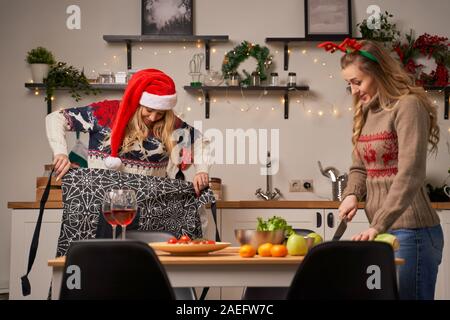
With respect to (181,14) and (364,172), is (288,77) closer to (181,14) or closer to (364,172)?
(181,14)

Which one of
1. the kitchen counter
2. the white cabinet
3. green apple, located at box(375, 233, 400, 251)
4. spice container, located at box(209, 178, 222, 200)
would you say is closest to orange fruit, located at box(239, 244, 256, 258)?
green apple, located at box(375, 233, 400, 251)

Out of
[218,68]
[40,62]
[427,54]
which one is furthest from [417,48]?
[40,62]

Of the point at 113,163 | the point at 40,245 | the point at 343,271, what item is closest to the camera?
the point at 343,271

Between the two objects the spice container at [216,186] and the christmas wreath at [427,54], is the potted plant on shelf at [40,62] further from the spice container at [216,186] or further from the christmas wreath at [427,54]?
the christmas wreath at [427,54]

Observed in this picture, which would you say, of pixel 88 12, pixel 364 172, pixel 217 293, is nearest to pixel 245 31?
pixel 88 12

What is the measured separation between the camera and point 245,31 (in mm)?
5309

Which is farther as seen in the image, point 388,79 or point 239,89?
point 239,89

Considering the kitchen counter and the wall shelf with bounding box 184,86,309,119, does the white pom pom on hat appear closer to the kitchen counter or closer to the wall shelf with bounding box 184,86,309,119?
the kitchen counter

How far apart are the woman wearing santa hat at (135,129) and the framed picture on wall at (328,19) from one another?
6.39 feet

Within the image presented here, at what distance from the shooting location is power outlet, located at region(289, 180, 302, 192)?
5.21 meters

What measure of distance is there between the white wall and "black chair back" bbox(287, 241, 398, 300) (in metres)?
3.40

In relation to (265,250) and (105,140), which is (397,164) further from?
(105,140)

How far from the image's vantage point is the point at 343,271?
5.94 ft

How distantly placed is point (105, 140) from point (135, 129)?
6.8 inches
